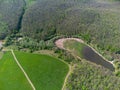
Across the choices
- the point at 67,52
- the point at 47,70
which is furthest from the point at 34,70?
the point at 67,52

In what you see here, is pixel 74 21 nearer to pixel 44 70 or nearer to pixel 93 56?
pixel 93 56

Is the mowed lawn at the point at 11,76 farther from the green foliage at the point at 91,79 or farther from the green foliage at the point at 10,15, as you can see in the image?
the green foliage at the point at 10,15

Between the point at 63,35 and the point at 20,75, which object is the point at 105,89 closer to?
the point at 20,75

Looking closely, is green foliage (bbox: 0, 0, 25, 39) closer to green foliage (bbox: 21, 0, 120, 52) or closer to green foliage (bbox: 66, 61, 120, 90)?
green foliage (bbox: 21, 0, 120, 52)

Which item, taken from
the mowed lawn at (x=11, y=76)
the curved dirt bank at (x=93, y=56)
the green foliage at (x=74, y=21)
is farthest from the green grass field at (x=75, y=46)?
the mowed lawn at (x=11, y=76)

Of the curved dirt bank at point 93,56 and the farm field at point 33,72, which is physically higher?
the farm field at point 33,72

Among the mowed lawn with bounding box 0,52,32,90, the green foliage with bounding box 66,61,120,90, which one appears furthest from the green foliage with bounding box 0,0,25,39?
the green foliage with bounding box 66,61,120,90
